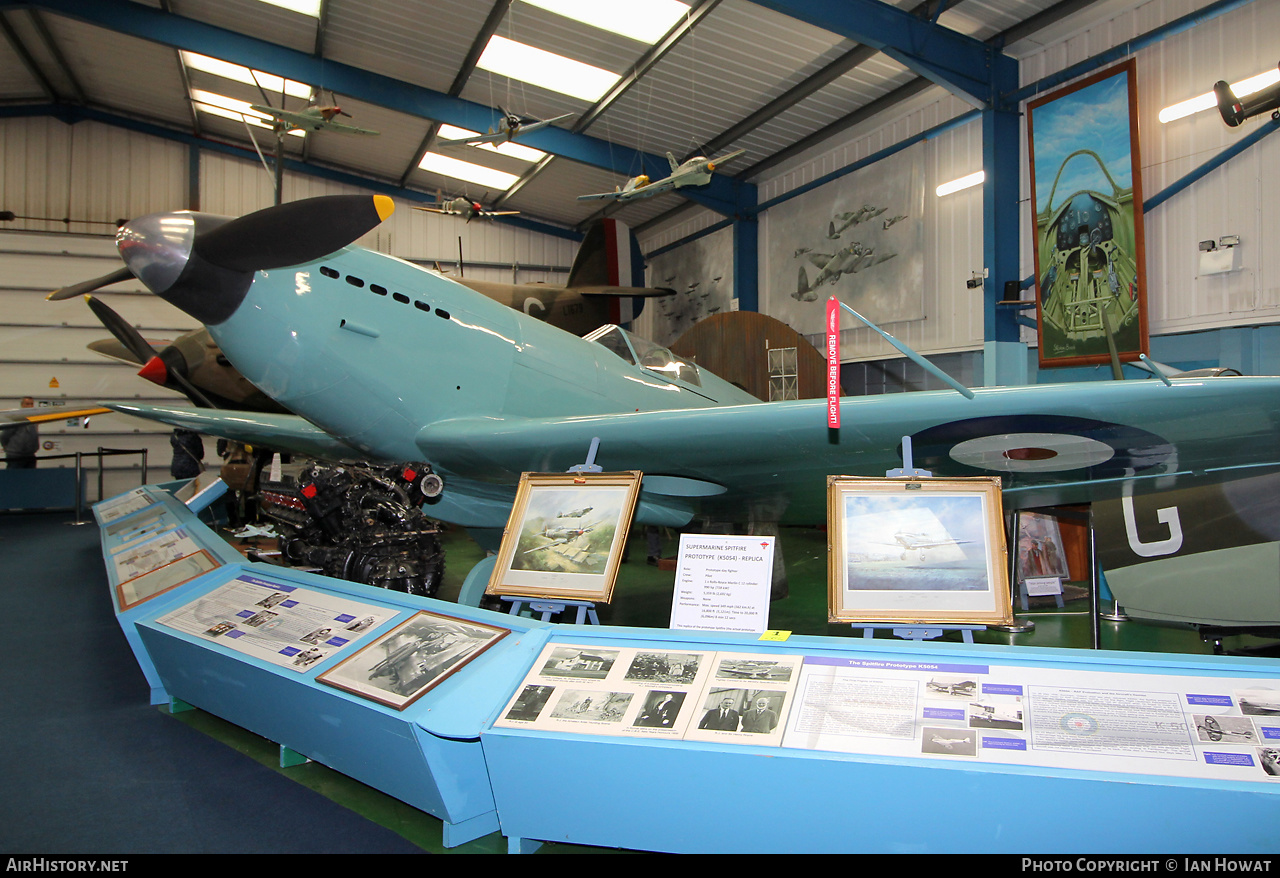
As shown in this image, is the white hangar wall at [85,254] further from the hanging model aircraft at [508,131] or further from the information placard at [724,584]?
the information placard at [724,584]

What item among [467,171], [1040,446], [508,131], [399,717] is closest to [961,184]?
[508,131]

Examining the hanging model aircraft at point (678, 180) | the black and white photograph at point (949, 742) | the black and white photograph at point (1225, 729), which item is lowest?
the black and white photograph at point (949, 742)

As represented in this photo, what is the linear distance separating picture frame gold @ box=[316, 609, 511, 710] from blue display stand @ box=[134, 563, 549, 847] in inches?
0.8

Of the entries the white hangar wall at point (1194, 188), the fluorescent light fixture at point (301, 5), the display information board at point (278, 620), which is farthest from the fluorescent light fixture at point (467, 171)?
the display information board at point (278, 620)

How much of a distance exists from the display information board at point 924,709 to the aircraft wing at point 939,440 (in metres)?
0.90

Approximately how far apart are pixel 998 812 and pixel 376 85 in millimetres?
13120

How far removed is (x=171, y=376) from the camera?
814cm

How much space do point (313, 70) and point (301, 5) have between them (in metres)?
1.30

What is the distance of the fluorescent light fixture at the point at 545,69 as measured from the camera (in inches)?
396

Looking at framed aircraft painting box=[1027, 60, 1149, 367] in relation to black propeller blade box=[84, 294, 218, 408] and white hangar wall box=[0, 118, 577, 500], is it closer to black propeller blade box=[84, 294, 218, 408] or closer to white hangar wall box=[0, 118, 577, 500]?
black propeller blade box=[84, 294, 218, 408]

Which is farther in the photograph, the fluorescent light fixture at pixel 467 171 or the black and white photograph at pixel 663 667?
the fluorescent light fixture at pixel 467 171

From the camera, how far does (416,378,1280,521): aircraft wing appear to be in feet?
6.70

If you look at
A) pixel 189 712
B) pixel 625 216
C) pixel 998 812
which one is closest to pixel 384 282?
pixel 189 712

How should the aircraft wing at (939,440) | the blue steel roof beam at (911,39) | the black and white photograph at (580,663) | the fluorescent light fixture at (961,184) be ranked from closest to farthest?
1. the black and white photograph at (580,663)
2. the aircraft wing at (939,440)
3. the blue steel roof beam at (911,39)
4. the fluorescent light fixture at (961,184)
